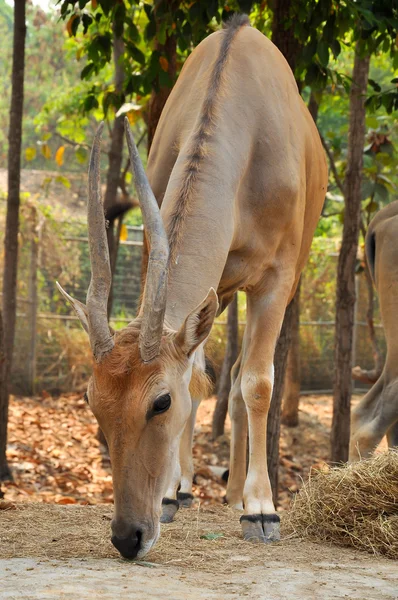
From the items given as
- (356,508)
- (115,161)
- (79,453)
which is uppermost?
(115,161)

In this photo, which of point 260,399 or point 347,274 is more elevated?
point 347,274

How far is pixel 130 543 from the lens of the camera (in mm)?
3594

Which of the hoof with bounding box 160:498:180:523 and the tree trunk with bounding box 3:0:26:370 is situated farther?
the tree trunk with bounding box 3:0:26:370

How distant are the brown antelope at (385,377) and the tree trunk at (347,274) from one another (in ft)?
4.53

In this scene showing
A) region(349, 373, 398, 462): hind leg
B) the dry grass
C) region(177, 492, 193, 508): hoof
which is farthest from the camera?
region(349, 373, 398, 462): hind leg

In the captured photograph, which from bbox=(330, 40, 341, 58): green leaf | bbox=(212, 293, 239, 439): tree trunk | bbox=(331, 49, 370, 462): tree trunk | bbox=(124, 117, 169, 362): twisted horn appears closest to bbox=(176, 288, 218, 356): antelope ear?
bbox=(124, 117, 169, 362): twisted horn

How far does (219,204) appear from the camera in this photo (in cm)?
465

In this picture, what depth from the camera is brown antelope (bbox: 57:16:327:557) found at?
371cm

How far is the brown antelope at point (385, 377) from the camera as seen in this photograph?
6582mm

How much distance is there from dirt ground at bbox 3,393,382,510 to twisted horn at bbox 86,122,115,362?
411 cm

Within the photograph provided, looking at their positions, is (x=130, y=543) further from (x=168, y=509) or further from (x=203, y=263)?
(x=168, y=509)

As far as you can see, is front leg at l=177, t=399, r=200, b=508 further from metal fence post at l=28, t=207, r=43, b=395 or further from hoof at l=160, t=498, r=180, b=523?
metal fence post at l=28, t=207, r=43, b=395

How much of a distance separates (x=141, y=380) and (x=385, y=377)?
3456mm

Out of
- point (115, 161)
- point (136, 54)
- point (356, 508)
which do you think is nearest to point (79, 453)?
point (115, 161)
